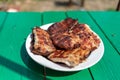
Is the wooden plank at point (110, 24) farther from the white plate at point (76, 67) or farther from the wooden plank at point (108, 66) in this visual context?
the white plate at point (76, 67)

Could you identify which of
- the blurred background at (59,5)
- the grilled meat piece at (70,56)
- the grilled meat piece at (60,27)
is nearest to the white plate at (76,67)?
the grilled meat piece at (70,56)

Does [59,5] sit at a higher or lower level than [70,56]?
lower

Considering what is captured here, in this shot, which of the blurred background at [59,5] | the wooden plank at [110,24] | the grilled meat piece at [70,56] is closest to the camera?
the grilled meat piece at [70,56]

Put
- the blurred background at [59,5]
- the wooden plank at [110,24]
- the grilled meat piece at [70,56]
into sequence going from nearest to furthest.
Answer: the grilled meat piece at [70,56] < the wooden plank at [110,24] < the blurred background at [59,5]

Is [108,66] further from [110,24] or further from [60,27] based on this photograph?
[110,24]

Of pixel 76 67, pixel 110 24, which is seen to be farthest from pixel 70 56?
pixel 110 24

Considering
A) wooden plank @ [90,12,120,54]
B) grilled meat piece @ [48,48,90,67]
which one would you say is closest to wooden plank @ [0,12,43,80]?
grilled meat piece @ [48,48,90,67]

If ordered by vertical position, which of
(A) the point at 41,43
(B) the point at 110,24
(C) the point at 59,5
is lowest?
(C) the point at 59,5

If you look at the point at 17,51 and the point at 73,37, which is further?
the point at 17,51
